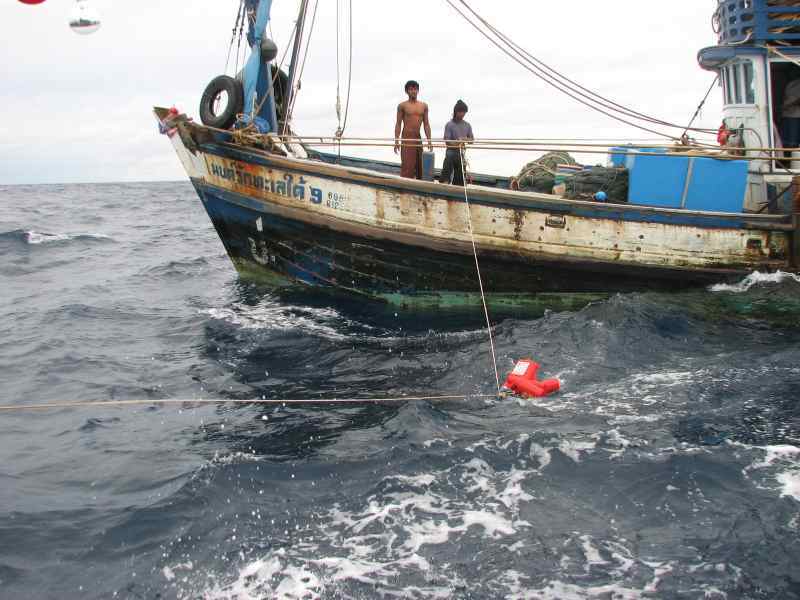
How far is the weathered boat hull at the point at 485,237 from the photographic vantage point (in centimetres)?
902

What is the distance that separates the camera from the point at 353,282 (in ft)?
32.8

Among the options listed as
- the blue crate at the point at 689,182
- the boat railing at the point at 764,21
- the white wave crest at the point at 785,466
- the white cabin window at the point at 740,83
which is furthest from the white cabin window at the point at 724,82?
the white wave crest at the point at 785,466

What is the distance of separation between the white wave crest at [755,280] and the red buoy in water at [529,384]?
3.85m

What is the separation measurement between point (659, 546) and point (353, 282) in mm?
6489

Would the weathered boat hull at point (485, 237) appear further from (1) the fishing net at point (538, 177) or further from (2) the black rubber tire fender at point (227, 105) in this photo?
(1) the fishing net at point (538, 177)

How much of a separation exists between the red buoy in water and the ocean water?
4.5 inches

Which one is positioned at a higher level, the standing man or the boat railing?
the boat railing

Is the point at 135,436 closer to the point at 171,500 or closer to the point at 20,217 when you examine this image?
the point at 171,500

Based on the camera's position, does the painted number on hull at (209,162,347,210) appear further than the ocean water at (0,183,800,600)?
Yes

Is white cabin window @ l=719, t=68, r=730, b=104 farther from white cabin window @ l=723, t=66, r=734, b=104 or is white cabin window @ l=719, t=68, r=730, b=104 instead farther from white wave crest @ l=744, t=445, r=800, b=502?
white wave crest @ l=744, t=445, r=800, b=502

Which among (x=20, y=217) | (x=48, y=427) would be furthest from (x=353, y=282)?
(x=20, y=217)

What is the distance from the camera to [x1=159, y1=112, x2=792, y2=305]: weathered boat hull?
9023mm

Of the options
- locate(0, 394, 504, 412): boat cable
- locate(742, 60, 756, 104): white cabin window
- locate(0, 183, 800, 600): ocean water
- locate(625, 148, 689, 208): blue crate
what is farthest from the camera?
locate(742, 60, 756, 104): white cabin window

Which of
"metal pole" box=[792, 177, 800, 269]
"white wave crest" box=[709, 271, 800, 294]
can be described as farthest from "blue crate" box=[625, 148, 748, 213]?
"white wave crest" box=[709, 271, 800, 294]
